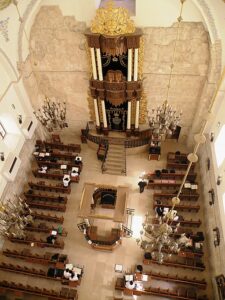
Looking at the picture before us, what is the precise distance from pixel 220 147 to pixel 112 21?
22.0ft

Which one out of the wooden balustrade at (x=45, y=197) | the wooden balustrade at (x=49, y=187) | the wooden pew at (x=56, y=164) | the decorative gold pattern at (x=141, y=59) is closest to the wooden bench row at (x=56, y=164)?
the wooden pew at (x=56, y=164)

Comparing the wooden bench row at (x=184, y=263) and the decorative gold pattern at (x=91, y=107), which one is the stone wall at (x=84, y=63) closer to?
the decorative gold pattern at (x=91, y=107)

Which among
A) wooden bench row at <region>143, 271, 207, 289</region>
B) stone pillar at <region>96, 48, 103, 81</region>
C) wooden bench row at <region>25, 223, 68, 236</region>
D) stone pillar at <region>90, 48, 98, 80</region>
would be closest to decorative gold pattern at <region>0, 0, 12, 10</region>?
stone pillar at <region>90, 48, 98, 80</region>

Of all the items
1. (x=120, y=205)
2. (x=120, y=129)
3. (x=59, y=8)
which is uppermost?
(x=59, y=8)

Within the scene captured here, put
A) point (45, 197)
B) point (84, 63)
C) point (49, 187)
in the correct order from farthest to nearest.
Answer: point (49, 187), point (45, 197), point (84, 63)

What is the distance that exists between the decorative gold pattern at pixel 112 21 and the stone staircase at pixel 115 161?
6.08m

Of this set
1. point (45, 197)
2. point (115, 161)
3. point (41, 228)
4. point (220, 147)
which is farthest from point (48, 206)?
point (220, 147)

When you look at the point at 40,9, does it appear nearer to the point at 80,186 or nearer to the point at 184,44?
the point at 184,44

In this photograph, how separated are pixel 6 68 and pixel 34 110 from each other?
2.96 metres

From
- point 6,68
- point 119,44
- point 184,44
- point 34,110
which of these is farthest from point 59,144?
point 184,44

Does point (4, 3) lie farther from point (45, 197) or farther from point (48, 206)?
point (48, 206)

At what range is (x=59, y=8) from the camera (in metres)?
10.4

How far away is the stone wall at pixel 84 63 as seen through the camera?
10.7 metres

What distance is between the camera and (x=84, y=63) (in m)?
12.0
